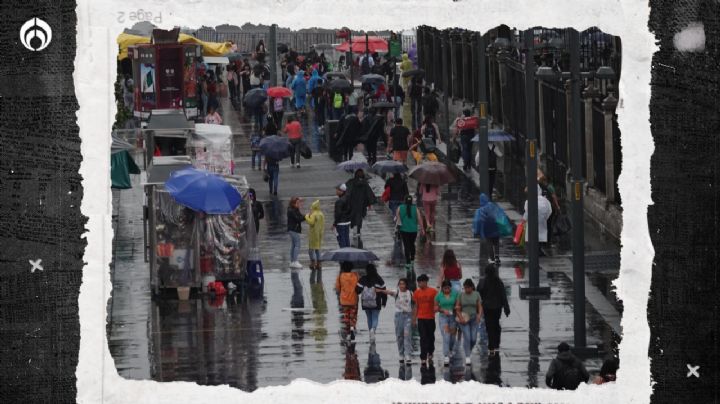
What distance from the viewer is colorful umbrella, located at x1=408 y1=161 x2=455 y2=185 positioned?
2809 centimetres

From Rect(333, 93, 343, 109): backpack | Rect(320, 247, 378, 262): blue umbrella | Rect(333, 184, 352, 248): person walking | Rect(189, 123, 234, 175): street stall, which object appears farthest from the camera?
Rect(333, 93, 343, 109): backpack

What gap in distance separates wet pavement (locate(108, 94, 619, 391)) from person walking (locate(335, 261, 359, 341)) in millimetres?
247

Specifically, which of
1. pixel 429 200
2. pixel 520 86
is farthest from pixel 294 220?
pixel 520 86

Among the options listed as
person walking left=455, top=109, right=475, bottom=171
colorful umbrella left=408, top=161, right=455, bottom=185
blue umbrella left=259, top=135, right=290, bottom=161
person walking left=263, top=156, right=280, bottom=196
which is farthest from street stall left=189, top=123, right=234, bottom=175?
person walking left=455, top=109, right=475, bottom=171

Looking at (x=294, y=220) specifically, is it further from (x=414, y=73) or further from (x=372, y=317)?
(x=414, y=73)

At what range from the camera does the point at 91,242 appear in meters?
8.45

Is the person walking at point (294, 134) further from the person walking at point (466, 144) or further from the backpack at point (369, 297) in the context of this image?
the backpack at point (369, 297)

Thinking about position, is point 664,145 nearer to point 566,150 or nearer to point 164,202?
point 164,202

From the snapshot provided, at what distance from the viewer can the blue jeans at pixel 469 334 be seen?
19.0 meters

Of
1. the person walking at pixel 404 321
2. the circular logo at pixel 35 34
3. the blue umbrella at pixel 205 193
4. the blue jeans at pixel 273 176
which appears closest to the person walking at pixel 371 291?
the person walking at pixel 404 321

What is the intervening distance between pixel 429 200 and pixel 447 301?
387 inches

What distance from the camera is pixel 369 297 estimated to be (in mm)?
19828

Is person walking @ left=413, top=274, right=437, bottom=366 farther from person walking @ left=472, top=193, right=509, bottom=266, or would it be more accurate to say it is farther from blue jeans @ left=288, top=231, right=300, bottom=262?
blue jeans @ left=288, top=231, right=300, bottom=262

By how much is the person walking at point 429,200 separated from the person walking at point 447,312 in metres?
9.51
